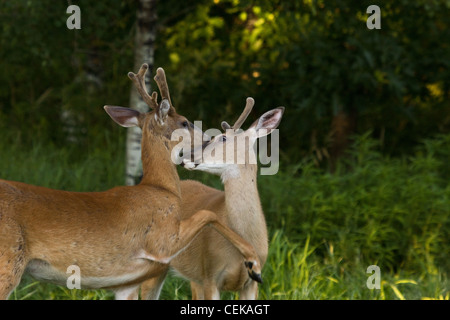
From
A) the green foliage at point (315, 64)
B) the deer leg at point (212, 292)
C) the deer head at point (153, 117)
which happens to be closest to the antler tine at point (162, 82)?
the deer head at point (153, 117)

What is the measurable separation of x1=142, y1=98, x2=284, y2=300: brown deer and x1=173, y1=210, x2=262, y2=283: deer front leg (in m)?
0.32

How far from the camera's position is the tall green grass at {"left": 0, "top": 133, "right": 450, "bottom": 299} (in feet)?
17.2

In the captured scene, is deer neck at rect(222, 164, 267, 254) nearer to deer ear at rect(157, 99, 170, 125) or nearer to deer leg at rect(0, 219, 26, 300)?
deer ear at rect(157, 99, 170, 125)

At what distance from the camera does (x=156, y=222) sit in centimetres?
307

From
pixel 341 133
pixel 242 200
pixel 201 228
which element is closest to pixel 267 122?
pixel 242 200

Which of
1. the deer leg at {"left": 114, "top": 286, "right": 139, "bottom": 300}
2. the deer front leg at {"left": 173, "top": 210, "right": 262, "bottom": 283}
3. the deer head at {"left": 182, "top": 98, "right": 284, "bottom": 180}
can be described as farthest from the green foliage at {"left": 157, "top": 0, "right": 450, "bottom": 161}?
the deer leg at {"left": 114, "top": 286, "right": 139, "bottom": 300}

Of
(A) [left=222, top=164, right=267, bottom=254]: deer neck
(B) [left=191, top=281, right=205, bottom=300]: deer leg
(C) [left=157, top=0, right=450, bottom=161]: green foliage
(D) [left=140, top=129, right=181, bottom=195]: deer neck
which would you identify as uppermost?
(C) [left=157, top=0, right=450, bottom=161]: green foliage

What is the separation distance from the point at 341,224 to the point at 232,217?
310cm

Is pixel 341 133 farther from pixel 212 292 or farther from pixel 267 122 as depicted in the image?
pixel 267 122

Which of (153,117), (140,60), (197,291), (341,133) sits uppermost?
(140,60)

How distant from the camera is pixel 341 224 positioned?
6.55 metres

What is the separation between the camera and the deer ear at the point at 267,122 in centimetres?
356
